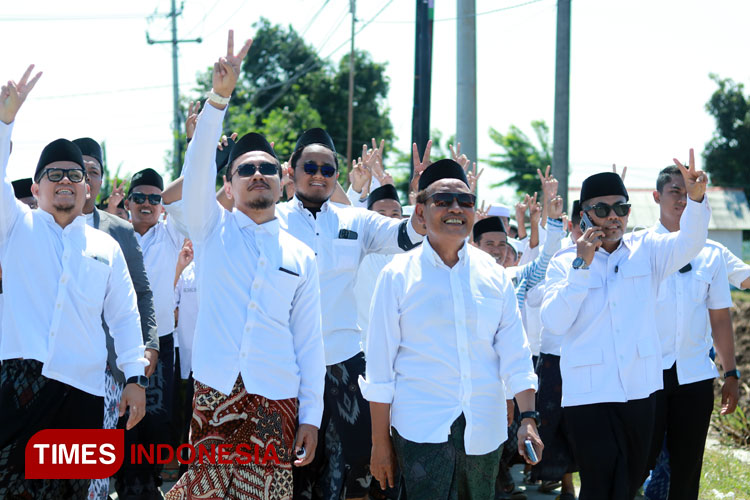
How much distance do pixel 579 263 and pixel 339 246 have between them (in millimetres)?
1553

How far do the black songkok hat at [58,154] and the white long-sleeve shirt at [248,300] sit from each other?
3.02 ft

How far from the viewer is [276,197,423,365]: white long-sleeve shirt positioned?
20.0 ft

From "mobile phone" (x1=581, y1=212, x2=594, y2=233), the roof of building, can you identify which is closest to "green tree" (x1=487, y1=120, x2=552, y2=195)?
the roof of building

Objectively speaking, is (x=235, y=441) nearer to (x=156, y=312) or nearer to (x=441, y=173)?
(x=441, y=173)

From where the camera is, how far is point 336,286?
6199 mm

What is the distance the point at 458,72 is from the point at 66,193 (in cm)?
829

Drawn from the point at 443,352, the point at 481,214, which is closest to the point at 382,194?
the point at 481,214

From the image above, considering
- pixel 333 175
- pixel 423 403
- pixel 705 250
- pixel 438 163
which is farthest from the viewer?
pixel 705 250

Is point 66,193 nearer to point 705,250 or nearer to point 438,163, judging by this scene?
point 438,163

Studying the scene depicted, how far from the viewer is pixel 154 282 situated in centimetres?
785

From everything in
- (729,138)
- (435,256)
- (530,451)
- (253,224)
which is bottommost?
(530,451)

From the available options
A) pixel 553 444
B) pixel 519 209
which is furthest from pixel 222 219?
pixel 519 209

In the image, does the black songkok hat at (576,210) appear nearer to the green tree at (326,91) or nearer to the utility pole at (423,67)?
the utility pole at (423,67)

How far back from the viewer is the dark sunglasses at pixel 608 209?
6.13 metres
